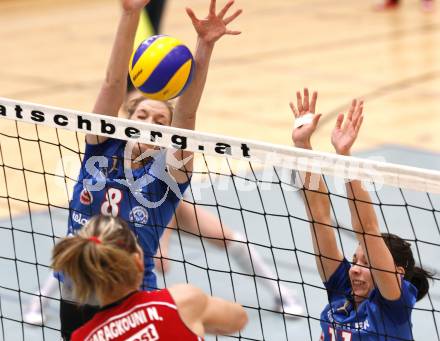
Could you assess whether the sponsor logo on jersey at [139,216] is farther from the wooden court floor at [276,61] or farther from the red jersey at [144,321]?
the wooden court floor at [276,61]

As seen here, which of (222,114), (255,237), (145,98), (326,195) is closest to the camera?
(326,195)

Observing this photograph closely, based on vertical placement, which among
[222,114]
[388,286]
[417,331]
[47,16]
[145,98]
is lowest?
[388,286]

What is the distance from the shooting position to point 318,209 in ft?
12.6

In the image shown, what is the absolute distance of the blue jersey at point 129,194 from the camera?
4.07 m

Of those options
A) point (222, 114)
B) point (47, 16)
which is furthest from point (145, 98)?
point (47, 16)

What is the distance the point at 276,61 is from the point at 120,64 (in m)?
7.58

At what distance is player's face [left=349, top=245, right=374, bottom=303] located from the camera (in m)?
3.64

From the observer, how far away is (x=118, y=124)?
157 inches

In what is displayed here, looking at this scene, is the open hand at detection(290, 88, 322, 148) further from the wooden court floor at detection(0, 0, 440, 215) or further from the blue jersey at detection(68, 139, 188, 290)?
the wooden court floor at detection(0, 0, 440, 215)

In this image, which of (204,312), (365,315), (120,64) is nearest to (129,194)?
(120,64)

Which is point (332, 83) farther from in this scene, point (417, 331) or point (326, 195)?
point (326, 195)

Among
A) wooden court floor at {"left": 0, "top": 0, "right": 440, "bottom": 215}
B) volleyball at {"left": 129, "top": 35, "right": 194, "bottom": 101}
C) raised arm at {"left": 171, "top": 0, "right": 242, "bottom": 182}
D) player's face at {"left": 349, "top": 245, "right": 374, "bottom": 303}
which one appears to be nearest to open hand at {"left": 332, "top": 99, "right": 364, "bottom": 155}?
player's face at {"left": 349, "top": 245, "right": 374, "bottom": 303}

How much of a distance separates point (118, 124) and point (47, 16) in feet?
37.7

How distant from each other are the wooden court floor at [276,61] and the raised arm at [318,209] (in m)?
4.22
